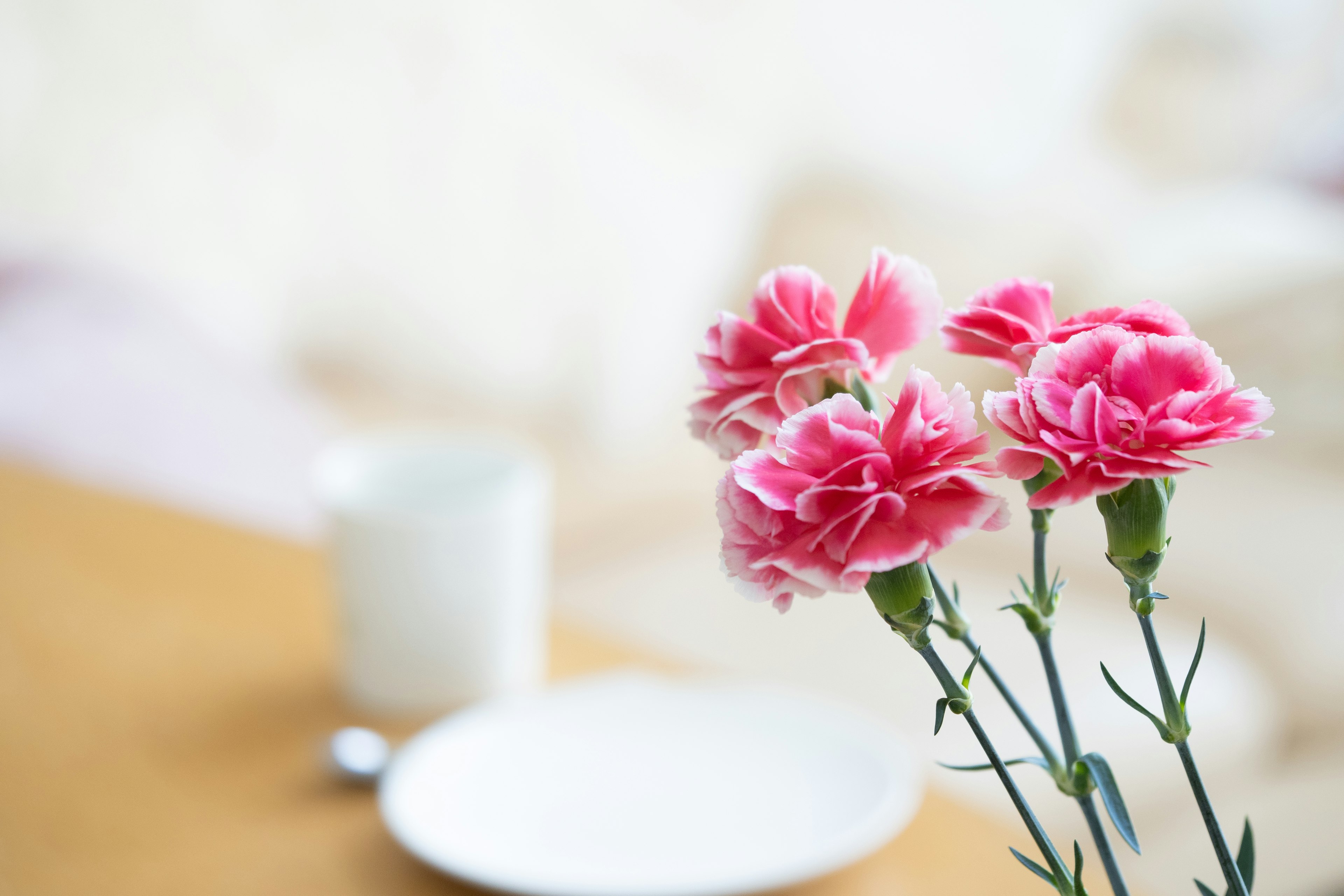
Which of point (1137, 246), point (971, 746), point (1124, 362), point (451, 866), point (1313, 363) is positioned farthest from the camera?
point (1137, 246)

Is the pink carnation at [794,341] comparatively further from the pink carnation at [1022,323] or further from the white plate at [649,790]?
the white plate at [649,790]

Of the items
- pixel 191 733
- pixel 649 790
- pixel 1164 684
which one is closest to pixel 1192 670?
pixel 1164 684

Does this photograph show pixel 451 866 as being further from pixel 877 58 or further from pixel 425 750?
pixel 877 58

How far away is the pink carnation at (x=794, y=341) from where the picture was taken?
0.75ft

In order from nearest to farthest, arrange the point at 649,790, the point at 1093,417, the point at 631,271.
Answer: the point at 1093,417
the point at 649,790
the point at 631,271

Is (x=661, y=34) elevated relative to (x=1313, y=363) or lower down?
elevated

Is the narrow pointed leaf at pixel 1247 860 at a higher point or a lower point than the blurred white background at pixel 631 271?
lower

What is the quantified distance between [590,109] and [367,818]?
3.84 ft

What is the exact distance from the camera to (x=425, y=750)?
53cm

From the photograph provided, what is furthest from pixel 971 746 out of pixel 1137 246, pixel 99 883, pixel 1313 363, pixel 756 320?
pixel 1137 246

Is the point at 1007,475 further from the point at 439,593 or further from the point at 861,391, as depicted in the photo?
the point at 439,593

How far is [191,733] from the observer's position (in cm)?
57

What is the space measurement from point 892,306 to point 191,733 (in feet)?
1.48

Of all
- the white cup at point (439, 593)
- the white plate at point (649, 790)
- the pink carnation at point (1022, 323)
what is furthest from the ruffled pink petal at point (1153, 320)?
the white cup at point (439, 593)
